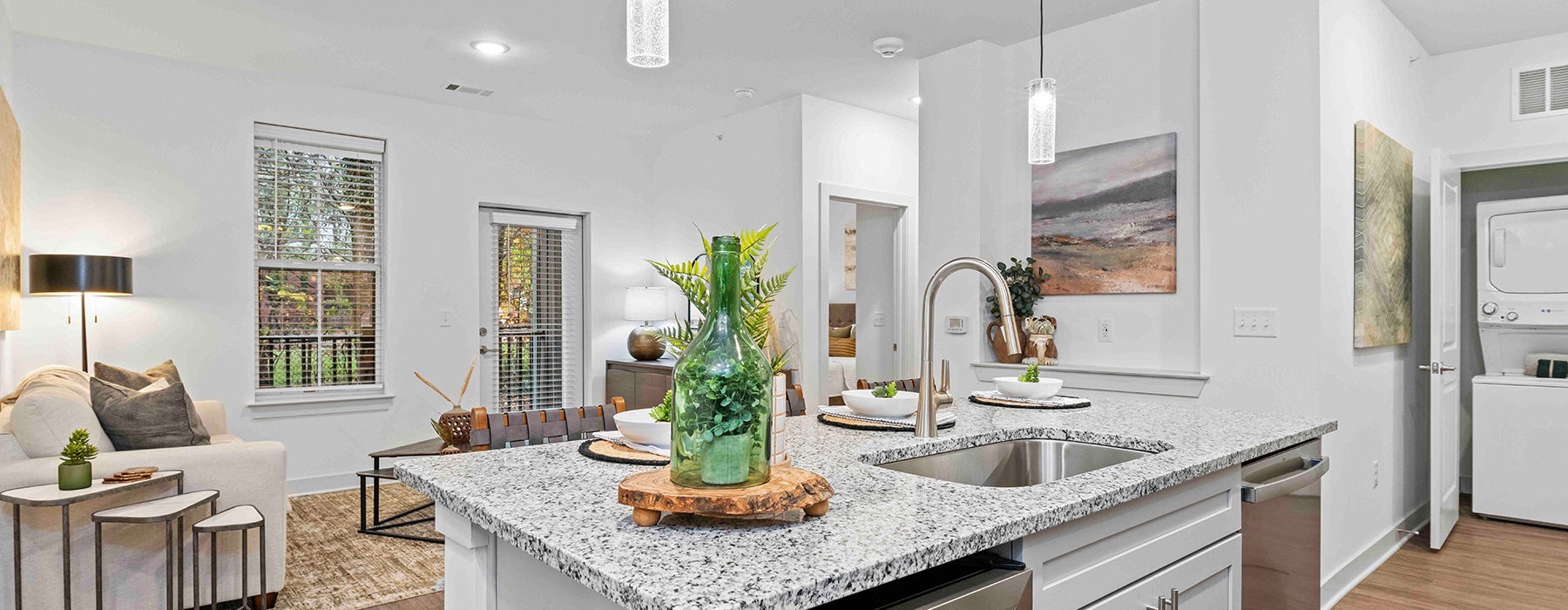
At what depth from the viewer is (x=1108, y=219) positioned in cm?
353

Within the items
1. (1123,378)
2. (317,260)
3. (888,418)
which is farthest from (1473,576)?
(317,260)

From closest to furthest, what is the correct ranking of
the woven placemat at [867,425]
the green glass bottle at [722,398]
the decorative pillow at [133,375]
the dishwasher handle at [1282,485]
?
the green glass bottle at [722,398] < the dishwasher handle at [1282,485] < the woven placemat at [867,425] < the decorative pillow at [133,375]

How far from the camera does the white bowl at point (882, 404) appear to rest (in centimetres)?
180

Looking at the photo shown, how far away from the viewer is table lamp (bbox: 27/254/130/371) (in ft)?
11.7

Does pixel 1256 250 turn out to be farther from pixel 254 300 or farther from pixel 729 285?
pixel 254 300

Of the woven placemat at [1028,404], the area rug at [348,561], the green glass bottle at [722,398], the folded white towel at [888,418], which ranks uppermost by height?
the green glass bottle at [722,398]

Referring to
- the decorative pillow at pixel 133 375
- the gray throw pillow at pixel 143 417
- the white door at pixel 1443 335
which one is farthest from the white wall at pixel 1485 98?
the decorative pillow at pixel 133 375

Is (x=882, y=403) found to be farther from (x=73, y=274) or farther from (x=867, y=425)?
(x=73, y=274)

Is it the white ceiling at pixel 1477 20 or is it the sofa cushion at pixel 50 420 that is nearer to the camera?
the sofa cushion at pixel 50 420

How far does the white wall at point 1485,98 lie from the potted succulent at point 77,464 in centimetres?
566

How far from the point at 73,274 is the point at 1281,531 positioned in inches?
182

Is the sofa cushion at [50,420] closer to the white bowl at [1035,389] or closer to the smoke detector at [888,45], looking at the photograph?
the white bowl at [1035,389]

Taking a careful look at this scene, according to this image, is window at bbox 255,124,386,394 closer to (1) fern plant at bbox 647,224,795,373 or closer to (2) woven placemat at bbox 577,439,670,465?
(2) woven placemat at bbox 577,439,670,465

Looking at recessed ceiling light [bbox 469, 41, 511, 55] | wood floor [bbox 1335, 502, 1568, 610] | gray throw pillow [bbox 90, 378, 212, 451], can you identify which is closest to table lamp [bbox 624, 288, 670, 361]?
recessed ceiling light [bbox 469, 41, 511, 55]
